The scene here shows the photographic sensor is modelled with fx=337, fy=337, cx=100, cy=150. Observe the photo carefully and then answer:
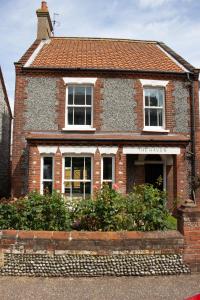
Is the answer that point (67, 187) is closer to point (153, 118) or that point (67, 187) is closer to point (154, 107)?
point (153, 118)

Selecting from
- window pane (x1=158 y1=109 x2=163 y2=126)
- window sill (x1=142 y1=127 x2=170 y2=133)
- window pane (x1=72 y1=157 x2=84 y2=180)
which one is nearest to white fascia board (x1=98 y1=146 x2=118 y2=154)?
window pane (x1=72 y1=157 x2=84 y2=180)

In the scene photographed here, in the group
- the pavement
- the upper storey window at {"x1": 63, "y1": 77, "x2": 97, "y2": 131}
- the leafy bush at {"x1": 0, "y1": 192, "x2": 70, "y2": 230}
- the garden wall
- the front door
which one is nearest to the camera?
the pavement

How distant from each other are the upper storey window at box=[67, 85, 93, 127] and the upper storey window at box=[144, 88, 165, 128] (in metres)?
2.62

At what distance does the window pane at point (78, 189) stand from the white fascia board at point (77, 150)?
135cm

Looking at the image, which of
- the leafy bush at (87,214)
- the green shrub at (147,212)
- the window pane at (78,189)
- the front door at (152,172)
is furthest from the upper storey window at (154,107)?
the leafy bush at (87,214)

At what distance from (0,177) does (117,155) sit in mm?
8325

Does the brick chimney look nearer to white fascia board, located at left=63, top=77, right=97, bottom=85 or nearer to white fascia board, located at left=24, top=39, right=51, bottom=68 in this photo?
white fascia board, located at left=24, top=39, right=51, bottom=68

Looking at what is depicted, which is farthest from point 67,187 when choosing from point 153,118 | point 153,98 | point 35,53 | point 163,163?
point 35,53

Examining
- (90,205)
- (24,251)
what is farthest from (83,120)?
(24,251)

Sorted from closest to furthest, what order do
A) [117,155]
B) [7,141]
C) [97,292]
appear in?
[97,292], [117,155], [7,141]

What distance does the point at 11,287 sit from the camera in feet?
18.1

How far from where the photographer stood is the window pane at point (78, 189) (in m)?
14.2

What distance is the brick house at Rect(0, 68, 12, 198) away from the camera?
19094mm

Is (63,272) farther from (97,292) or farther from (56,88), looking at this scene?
(56,88)
